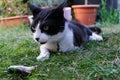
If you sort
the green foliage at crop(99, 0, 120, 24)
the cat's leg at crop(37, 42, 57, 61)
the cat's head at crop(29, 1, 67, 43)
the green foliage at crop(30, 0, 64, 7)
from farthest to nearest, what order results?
the green foliage at crop(30, 0, 64, 7) < the green foliage at crop(99, 0, 120, 24) < the cat's leg at crop(37, 42, 57, 61) < the cat's head at crop(29, 1, 67, 43)

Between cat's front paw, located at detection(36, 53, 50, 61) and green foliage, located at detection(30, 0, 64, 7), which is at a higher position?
cat's front paw, located at detection(36, 53, 50, 61)

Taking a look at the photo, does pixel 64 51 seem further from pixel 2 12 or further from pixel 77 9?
pixel 2 12

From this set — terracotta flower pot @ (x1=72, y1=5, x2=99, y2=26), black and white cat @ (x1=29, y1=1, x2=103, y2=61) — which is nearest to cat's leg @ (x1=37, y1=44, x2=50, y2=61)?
black and white cat @ (x1=29, y1=1, x2=103, y2=61)

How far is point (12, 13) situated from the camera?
20.7 feet

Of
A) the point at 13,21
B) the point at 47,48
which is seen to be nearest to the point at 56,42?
the point at 47,48

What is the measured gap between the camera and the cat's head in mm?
2268

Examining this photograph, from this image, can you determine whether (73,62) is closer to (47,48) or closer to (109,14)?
(47,48)

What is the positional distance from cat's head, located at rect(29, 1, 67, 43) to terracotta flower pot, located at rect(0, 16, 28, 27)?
3.40 meters

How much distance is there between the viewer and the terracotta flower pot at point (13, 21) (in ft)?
18.9

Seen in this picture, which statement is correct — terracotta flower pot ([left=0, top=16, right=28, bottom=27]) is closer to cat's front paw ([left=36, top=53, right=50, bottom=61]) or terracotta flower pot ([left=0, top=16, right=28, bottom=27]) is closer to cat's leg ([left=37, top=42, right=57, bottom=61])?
cat's leg ([left=37, top=42, right=57, bottom=61])

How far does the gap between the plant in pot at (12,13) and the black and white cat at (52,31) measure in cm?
321

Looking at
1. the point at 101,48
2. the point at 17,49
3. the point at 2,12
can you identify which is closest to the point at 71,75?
the point at 101,48

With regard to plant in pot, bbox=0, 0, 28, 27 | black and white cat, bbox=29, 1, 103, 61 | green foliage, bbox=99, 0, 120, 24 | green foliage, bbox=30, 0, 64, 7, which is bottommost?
green foliage, bbox=99, 0, 120, 24

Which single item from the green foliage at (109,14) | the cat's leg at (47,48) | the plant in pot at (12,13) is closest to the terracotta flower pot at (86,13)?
the green foliage at (109,14)
